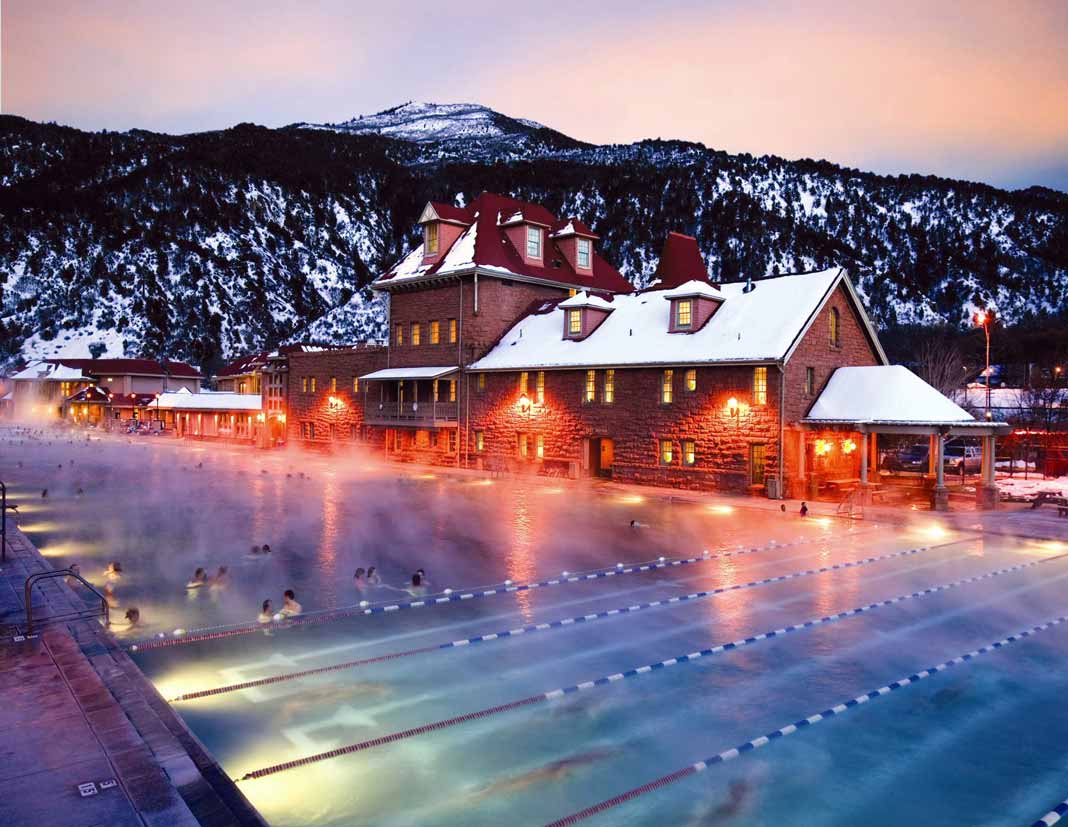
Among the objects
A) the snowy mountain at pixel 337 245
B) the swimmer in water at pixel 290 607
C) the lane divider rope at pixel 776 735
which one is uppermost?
the snowy mountain at pixel 337 245

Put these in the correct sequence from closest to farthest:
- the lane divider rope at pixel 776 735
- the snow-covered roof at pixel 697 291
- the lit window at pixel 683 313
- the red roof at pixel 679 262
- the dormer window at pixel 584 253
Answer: the lane divider rope at pixel 776 735, the snow-covered roof at pixel 697 291, the lit window at pixel 683 313, the dormer window at pixel 584 253, the red roof at pixel 679 262

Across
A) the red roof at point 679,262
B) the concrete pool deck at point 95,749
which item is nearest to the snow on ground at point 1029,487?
the red roof at point 679,262

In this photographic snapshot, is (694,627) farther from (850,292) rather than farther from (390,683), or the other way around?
(850,292)

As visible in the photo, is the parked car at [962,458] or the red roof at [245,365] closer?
the parked car at [962,458]

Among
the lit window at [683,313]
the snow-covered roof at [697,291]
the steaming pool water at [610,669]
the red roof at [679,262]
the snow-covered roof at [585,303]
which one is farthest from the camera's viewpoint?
the red roof at [679,262]

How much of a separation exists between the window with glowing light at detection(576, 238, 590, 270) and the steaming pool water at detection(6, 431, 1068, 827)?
29.7 meters

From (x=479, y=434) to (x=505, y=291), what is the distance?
8355 mm

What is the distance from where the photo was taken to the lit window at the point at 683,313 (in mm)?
34750

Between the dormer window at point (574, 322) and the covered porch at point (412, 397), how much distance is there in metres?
7.19

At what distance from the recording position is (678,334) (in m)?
34.9

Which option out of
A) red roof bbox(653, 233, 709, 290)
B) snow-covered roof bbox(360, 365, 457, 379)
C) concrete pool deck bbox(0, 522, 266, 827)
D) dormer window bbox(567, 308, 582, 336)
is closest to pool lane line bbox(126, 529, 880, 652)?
concrete pool deck bbox(0, 522, 266, 827)

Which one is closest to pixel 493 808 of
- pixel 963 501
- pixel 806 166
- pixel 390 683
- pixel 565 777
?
pixel 565 777

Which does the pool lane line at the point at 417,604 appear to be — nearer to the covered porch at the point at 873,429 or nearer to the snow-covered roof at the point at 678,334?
the covered porch at the point at 873,429

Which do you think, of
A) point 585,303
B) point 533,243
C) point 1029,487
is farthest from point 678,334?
point 1029,487
